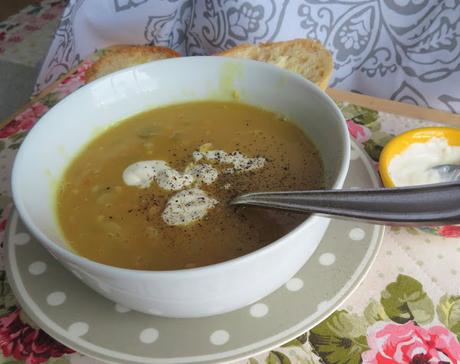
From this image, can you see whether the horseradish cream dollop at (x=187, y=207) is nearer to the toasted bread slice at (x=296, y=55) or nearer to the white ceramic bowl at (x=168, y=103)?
the white ceramic bowl at (x=168, y=103)

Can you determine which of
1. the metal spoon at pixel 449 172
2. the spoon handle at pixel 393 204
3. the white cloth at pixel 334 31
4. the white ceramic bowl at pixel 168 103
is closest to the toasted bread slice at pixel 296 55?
the white cloth at pixel 334 31

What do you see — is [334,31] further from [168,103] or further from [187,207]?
[187,207]

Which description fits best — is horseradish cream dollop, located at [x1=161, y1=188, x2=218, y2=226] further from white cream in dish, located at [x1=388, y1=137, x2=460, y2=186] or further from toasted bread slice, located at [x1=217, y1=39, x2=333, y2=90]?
toasted bread slice, located at [x1=217, y1=39, x2=333, y2=90]

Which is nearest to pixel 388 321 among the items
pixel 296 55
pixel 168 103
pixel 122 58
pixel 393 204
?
pixel 393 204

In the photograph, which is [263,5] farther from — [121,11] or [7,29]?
[7,29]

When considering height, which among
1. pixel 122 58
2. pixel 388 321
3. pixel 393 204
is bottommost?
pixel 388 321

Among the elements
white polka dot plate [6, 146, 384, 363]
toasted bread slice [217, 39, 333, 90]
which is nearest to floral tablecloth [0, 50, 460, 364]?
white polka dot plate [6, 146, 384, 363]
